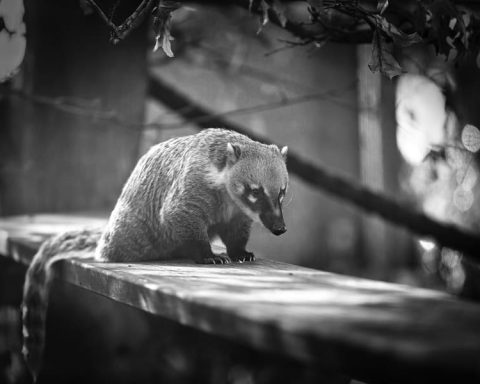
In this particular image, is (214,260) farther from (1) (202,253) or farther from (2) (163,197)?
(2) (163,197)

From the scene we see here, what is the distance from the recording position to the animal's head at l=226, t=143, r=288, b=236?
3031 mm

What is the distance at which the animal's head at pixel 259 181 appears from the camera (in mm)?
3031

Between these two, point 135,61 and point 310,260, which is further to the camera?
point 310,260

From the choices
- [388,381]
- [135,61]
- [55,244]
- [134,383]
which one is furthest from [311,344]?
[135,61]

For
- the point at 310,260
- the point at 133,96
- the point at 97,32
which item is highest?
the point at 97,32

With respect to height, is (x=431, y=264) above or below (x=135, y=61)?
below

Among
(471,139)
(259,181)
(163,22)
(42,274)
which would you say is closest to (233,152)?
(259,181)

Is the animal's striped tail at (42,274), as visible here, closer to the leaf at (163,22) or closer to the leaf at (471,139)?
the leaf at (163,22)

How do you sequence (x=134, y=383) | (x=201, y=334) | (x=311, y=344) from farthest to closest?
1. (x=201, y=334)
2. (x=134, y=383)
3. (x=311, y=344)

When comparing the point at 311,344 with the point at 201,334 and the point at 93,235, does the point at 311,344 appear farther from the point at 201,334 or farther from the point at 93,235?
the point at 201,334

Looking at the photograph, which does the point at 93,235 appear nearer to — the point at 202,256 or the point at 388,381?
the point at 202,256

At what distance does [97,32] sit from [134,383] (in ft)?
7.64

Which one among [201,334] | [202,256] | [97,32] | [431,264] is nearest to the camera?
[202,256]

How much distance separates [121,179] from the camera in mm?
5242
